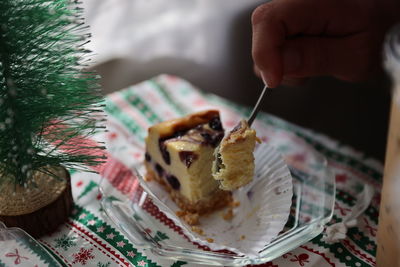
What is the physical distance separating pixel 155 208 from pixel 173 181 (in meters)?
0.06

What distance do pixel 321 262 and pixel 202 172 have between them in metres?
0.25

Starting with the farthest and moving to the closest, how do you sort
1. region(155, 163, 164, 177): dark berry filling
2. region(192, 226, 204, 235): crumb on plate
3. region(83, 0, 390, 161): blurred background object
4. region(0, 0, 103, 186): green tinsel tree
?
1. region(83, 0, 390, 161): blurred background object
2. region(155, 163, 164, 177): dark berry filling
3. region(192, 226, 204, 235): crumb on plate
4. region(0, 0, 103, 186): green tinsel tree

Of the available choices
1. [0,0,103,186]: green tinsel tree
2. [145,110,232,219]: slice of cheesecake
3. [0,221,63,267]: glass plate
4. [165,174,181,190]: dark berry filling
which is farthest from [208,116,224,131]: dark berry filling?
[0,221,63,267]: glass plate

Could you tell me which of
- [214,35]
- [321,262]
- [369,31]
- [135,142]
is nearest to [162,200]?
[135,142]

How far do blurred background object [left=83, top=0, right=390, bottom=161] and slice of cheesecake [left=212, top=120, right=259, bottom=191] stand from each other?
1.08ft

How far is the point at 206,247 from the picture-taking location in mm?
800

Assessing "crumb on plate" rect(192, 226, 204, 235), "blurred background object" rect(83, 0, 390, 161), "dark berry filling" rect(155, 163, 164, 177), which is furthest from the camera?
"blurred background object" rect(83, 0, 390, 161)

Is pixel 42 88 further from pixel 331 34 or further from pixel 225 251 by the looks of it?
pixel 331 34

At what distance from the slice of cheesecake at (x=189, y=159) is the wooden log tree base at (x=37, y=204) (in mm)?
184

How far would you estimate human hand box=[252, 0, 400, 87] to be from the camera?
0.97 metres

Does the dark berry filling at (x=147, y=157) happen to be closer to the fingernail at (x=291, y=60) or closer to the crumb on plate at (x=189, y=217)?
the crumb on plate at (x=189, y=217)

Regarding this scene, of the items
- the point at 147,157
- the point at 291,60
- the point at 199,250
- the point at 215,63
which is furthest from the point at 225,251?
the point at 215,63

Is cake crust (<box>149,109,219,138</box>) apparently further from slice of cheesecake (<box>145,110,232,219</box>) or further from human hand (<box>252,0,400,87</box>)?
human hand (<box>252,0,400,87</box>)

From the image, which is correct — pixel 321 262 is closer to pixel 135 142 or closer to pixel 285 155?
pixel 285 155
